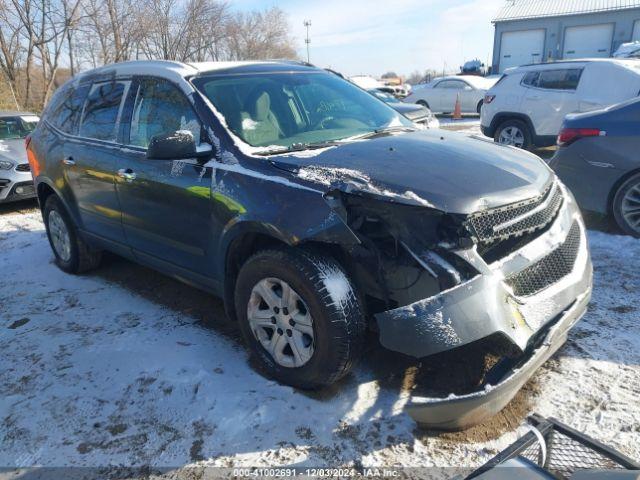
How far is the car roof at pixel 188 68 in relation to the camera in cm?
353

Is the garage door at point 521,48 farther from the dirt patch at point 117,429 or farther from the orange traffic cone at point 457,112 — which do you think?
the dirt patch at point 117,429

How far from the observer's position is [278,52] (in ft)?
139

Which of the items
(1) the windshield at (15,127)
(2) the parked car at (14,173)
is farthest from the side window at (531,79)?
(1) the windshield at (15,127)

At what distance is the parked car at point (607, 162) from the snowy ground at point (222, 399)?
114 centimetres

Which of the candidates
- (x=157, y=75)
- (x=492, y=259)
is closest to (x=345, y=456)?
(x=492, y=259)

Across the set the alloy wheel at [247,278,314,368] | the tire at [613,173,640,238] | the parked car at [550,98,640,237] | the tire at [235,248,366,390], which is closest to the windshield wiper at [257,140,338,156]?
the tire at [235,248,366,390]

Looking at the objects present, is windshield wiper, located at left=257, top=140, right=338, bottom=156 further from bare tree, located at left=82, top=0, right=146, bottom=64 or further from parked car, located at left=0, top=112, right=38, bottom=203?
bare tree, located at left=82, top=0, right=146, bottom=64

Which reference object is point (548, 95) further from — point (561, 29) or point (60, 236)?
point (561, 29)

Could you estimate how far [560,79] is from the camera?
9.11m

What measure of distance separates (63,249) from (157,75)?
2.34 metres

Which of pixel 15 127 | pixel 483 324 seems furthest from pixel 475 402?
pixel 15 127

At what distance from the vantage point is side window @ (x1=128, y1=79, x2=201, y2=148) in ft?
10.9

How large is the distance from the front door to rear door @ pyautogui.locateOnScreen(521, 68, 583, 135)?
759 centimetres

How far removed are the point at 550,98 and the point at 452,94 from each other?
34.2 feet
